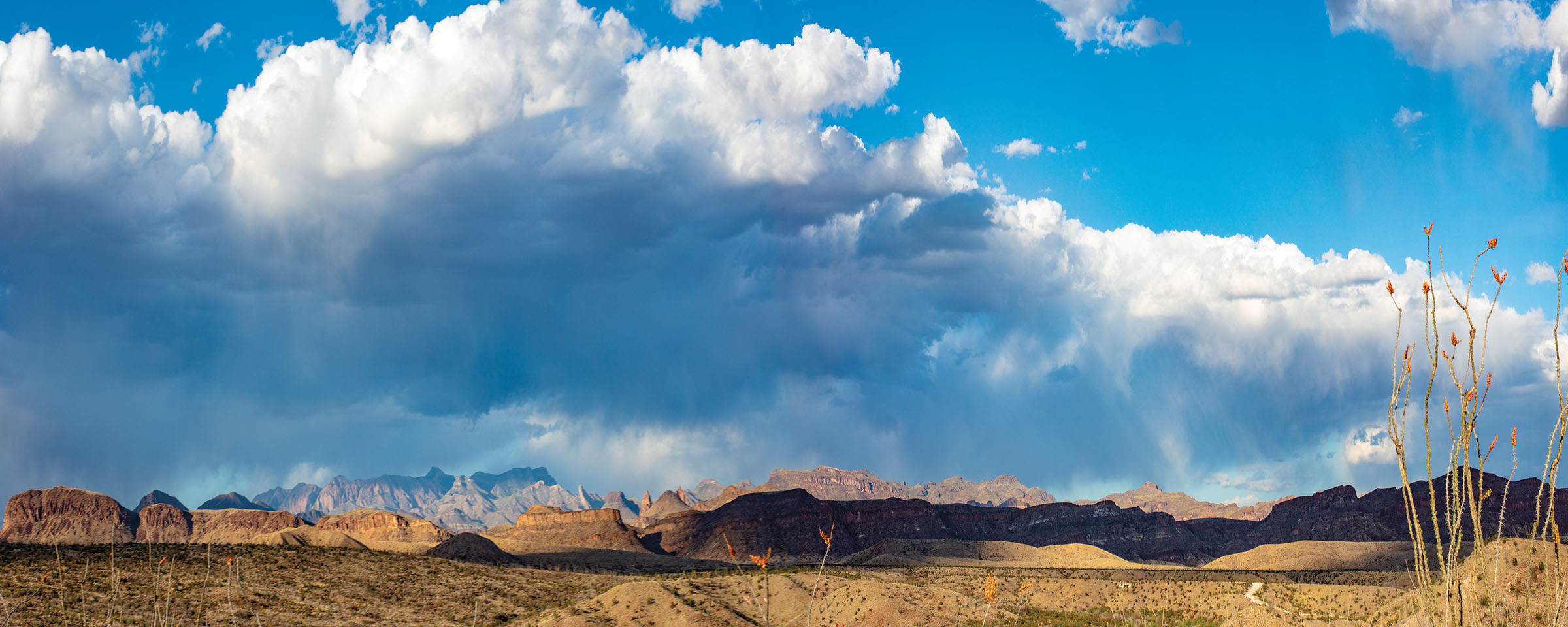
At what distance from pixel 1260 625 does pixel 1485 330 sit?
93.8 ft

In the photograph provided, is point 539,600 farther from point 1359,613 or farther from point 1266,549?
point 1266,549

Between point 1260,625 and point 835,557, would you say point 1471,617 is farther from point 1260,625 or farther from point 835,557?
point 835,557

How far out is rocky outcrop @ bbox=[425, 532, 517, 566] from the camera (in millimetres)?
133625

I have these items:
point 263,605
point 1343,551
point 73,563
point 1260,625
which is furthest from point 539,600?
point 1343,551

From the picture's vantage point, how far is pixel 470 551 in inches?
5536

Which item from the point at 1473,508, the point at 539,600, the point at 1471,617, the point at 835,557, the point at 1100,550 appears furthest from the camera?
the point at 835,557

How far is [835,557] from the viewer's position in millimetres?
197000

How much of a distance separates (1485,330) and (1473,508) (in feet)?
3.50

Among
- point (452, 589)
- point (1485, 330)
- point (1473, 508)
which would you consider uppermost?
point (1485, 330)

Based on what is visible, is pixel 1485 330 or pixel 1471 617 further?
pixel 1471 617

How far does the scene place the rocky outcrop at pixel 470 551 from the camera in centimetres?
13362

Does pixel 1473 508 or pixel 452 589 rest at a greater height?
pixel 1473 508

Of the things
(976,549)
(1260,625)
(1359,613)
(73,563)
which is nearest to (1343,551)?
(976,549)

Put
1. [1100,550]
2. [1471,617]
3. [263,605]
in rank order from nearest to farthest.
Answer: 1. [1471,617]
2. [263,605]
3. [1100,550]
